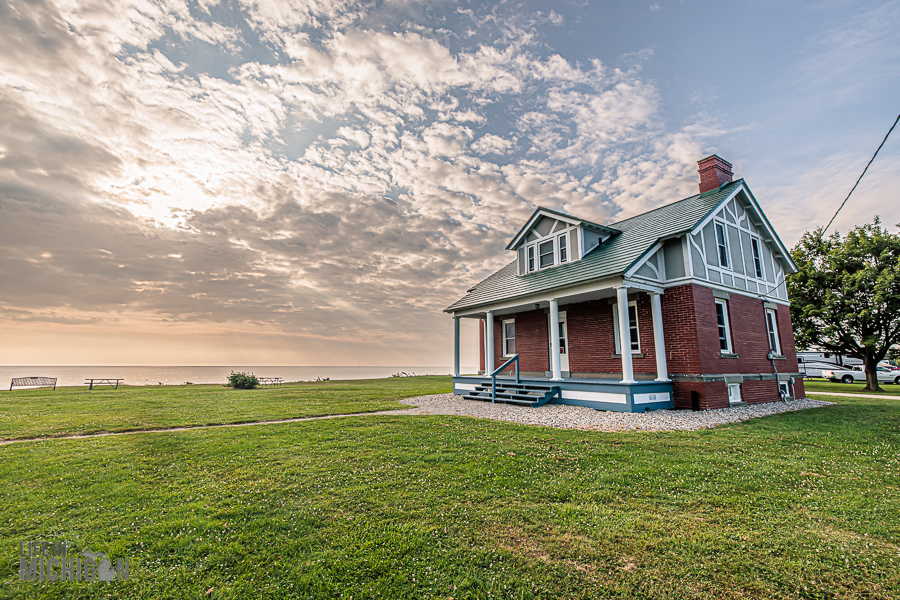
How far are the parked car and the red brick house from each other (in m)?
21.9

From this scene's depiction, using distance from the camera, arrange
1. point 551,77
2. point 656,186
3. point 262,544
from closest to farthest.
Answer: point 262,544, point 551,77, point 656,186

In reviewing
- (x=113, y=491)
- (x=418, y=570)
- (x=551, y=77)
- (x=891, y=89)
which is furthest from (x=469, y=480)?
(x=551, y=77)

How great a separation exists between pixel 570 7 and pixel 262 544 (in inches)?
624

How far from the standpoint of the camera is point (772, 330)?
59.0 ft

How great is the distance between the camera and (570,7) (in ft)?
41.1

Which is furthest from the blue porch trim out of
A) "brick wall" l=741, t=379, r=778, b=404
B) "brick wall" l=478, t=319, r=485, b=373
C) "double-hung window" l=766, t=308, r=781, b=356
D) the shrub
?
the shrub

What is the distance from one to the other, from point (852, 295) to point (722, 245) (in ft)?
49.4

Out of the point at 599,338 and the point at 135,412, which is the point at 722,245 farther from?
the point at 135,412

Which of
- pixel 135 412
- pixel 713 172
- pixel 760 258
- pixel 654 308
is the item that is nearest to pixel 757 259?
pixel 760 258

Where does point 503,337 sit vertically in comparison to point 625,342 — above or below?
above

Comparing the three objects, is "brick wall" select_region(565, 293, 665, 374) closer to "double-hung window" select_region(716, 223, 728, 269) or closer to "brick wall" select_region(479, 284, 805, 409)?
"brick wall" select_region(479, 284, 805, 409)

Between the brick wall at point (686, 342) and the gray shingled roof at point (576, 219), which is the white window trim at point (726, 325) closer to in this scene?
the brick wall at point (686, 342)

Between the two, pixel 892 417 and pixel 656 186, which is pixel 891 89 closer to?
pixel 892 417

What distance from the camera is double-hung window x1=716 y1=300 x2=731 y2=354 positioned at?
49.9 feet
